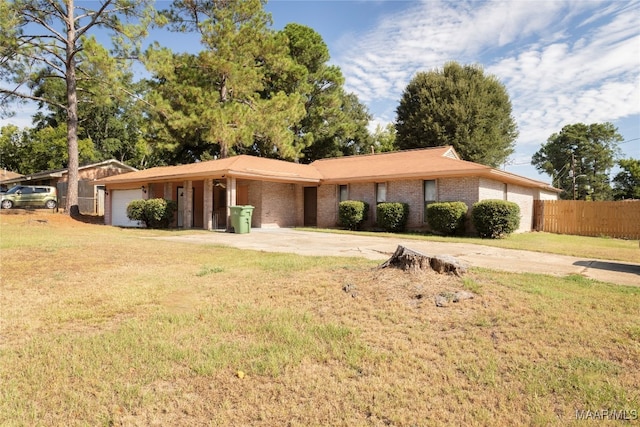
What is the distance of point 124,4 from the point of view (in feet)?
73.3

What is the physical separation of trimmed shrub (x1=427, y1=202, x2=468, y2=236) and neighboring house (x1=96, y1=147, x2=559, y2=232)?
0.92 metres

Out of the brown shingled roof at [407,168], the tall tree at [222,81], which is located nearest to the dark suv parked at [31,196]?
the tall tree at [222,81]

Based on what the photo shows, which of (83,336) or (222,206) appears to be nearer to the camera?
(83,336)

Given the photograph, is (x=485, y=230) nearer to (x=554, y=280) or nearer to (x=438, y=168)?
(x=438, y=168)

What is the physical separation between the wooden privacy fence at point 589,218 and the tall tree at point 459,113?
43.8ft

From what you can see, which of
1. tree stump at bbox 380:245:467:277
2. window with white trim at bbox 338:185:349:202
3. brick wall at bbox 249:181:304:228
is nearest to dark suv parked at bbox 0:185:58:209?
brick wall at bbox 249:181:304:228

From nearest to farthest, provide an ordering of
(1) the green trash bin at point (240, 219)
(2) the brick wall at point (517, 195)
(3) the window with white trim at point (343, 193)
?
(1) the green trash bin at point (240, 219)
(2) the brick wall at point (517, 195)
(3) the window with white trim at point (343, 193)

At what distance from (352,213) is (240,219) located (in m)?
5.38

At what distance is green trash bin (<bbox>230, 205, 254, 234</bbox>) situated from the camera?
16359 mm

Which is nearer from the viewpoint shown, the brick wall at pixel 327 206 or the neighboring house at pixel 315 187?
the neighboring house at pixel 315 187

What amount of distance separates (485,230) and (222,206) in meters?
13.1

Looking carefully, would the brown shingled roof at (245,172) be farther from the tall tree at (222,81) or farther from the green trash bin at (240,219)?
the tall tree at (222,81)

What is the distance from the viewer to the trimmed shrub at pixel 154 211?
19.2 m

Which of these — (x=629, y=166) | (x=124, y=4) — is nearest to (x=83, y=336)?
(x=124, y=4)
